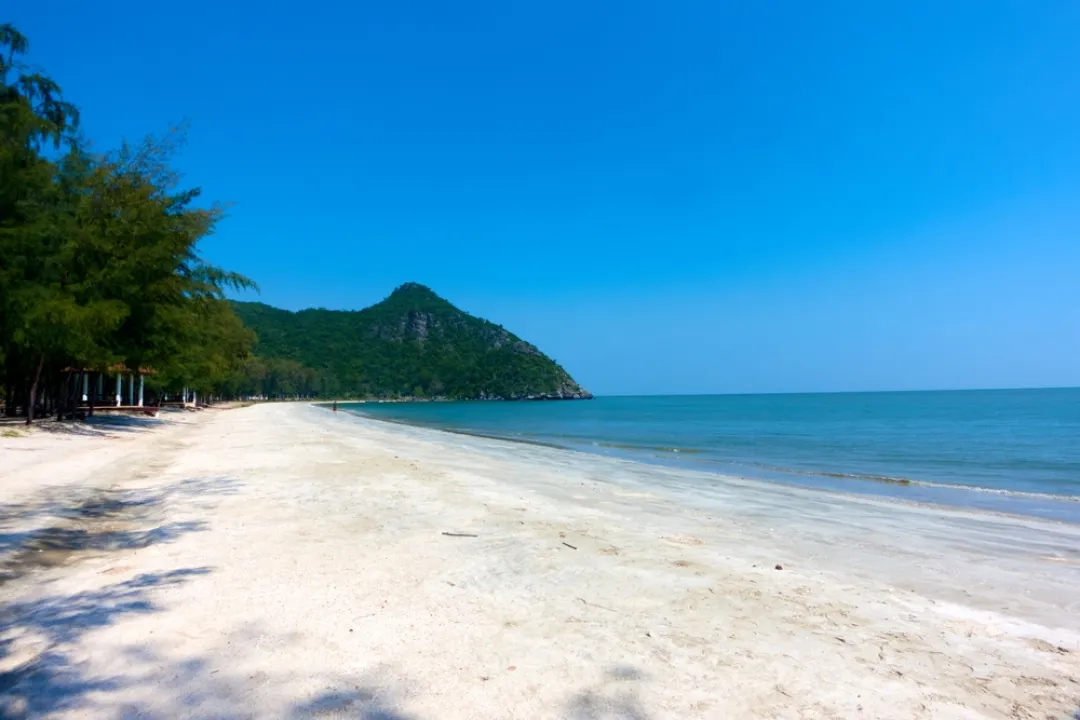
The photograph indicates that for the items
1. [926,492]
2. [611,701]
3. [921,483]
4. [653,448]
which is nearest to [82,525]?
[611,701]

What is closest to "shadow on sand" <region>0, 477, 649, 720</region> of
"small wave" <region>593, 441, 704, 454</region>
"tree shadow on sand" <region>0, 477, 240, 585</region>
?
"tree shadow on sand" <region>0, 477, 240, 585</region>

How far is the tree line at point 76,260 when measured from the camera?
62.2 ft

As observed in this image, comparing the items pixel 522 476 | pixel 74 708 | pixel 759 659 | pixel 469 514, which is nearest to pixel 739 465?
pixel 522 476

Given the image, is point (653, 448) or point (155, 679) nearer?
point (155, 679)

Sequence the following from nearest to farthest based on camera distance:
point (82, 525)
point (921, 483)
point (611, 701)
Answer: point (611, 701)
point (82, 525)
point (921, 483)

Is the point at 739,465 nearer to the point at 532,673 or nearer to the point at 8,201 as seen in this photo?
the point at 532,673

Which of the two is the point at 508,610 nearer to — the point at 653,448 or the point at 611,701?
the point at 611,701

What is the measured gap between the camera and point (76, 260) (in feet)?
72.4

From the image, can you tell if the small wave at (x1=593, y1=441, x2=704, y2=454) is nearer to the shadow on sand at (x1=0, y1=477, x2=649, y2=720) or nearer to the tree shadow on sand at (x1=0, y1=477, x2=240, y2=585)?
the tree shadow on sand at (x1=0, y1=477, x2=240, y2=585)

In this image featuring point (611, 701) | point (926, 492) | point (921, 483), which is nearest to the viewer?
point (611, 701)

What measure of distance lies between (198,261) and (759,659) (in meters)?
31.4

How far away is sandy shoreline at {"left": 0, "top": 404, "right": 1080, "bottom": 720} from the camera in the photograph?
3.63 meters

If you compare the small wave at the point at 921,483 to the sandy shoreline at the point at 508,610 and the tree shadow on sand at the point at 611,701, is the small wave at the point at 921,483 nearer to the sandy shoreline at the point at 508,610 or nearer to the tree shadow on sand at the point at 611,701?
the sandy shoreline at the point at 508,610

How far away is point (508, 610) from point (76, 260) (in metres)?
23.9
